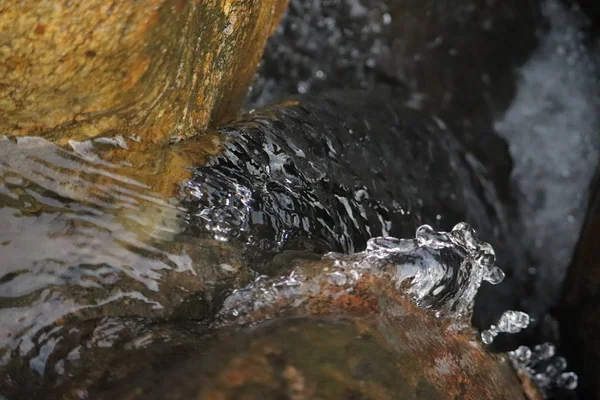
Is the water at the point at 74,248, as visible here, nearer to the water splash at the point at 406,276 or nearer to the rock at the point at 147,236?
the rock at the point at 147,236

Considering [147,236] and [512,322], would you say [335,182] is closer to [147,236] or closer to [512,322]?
[147,236]

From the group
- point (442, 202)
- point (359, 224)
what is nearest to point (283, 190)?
point (359, 224)

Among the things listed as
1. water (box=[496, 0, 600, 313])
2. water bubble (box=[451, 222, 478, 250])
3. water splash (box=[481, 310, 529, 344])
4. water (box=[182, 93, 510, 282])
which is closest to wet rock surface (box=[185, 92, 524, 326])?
water (box=[182, 93, 510, 282])

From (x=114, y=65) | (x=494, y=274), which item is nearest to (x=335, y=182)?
(x=494, y=274)

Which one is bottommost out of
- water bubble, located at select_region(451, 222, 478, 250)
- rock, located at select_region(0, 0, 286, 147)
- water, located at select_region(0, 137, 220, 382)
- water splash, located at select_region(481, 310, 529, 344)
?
water splash, located at select_region(481, 310, 529, 344)

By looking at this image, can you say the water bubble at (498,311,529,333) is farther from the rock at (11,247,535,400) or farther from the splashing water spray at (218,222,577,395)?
the rock at (11,247,535,400)
